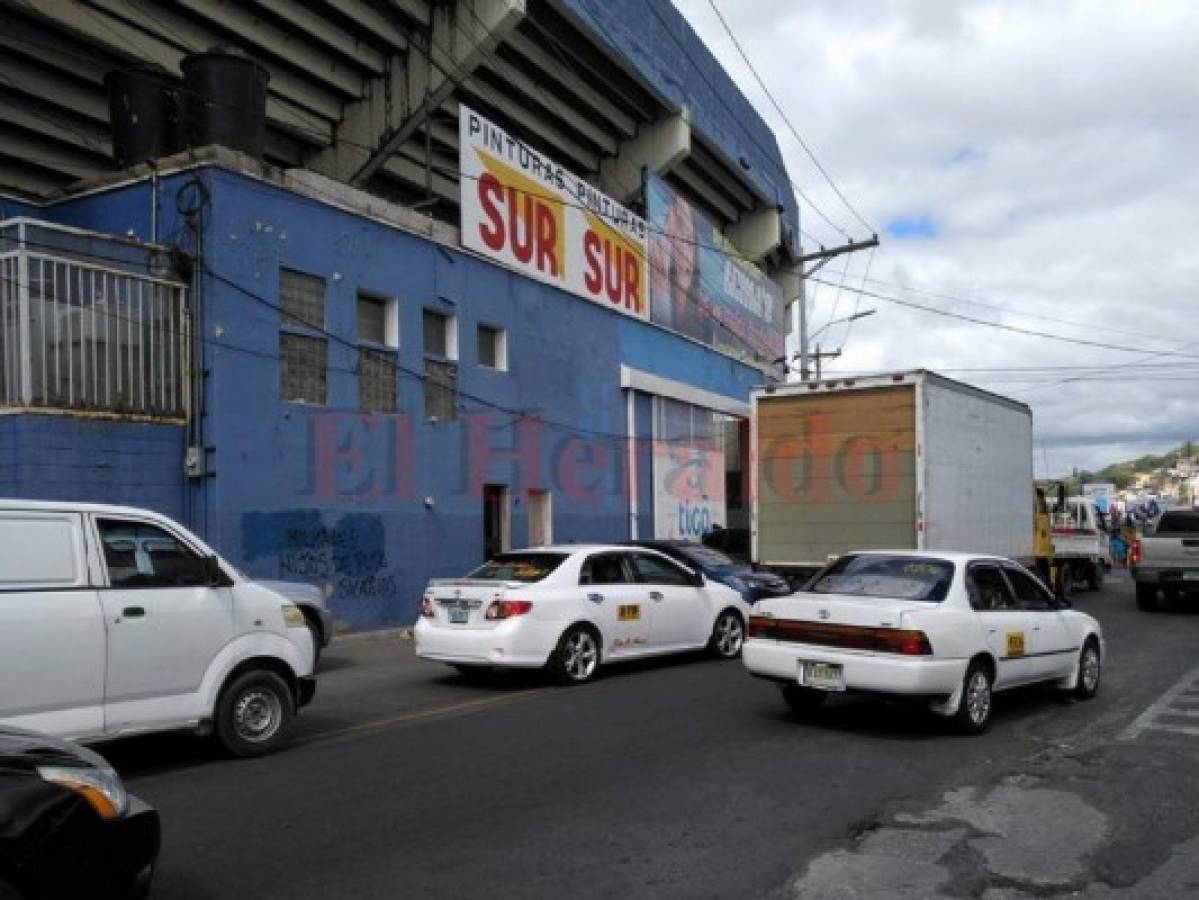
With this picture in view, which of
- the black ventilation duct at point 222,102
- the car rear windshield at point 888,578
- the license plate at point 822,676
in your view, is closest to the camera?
the license plate at point 822,676

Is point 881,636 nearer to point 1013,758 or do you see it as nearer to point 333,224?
point 1013,758

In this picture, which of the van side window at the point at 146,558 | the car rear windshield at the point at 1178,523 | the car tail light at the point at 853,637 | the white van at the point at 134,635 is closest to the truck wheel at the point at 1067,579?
the car rear windshield at the point at 1178,523

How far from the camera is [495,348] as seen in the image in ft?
67.4

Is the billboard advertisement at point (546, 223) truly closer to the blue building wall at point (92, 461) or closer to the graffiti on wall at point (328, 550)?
the graffiti on wall at point (328, 550)

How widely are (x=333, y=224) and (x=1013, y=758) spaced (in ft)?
40.8

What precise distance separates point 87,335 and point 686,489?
16.3 m

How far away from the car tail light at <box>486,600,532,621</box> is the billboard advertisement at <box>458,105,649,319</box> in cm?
1005

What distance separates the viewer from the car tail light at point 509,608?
35.7 feet

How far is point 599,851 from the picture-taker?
554 cm

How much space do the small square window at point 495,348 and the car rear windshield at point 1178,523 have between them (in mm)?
12632

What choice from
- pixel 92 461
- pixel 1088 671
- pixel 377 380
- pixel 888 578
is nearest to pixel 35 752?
pixel 888 578

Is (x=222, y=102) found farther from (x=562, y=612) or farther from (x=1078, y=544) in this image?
(x=1078, y=544)

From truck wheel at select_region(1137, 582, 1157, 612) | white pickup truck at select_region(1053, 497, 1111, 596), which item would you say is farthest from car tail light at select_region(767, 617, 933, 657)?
white pickup truck at select_region(1053, 497, 1111, 596)

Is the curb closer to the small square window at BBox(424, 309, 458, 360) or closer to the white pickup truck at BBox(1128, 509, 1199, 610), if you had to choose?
the small square window at BBox(424, 309, 458, 360)
